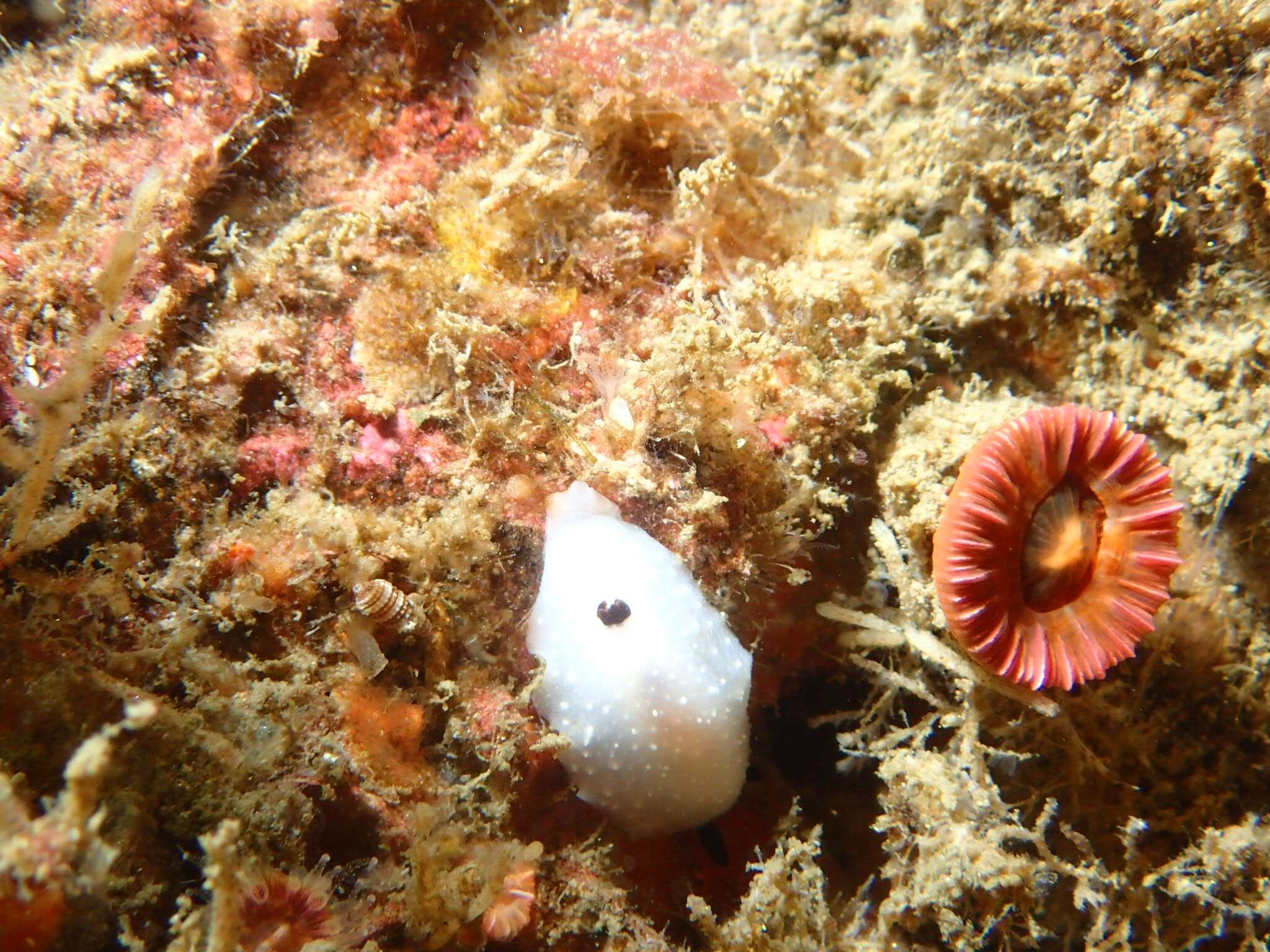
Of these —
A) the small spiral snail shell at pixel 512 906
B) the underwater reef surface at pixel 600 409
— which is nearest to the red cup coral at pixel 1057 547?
the underwater reef surface at pixel 600 409

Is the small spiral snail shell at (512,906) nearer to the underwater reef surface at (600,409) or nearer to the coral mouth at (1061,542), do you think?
the underwater reef surface at (600,409)

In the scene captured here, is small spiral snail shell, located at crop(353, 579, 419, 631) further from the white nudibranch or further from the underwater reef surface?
the white nudibranch

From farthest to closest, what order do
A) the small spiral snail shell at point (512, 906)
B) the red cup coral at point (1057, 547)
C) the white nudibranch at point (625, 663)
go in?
the white nudibranch at point (625, 663), the small spiral snail shell at point (512, 906), the red cup coral at point (1057, 547)

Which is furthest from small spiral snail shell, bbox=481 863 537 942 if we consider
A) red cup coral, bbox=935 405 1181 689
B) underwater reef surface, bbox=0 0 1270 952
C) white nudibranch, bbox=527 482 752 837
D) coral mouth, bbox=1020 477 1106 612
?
coral mouth, bbox=1020 477 1106 612

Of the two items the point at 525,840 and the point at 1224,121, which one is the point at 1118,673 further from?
the point at 525,840

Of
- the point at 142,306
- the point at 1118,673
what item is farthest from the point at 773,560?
the point at 142,306

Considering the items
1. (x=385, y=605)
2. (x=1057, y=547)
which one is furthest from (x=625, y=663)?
(x=1057, y=547)

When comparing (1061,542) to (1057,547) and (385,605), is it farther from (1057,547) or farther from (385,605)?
(385,605)

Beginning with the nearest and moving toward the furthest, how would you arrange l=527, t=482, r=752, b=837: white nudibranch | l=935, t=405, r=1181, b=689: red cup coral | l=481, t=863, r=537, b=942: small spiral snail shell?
l=935, t=405, r=1181, b=689: red cup coral, l=481, t=863, r=537, b=942: small spiral snail shell, l=527, t=482, r=752, b=837: white nudibranch
